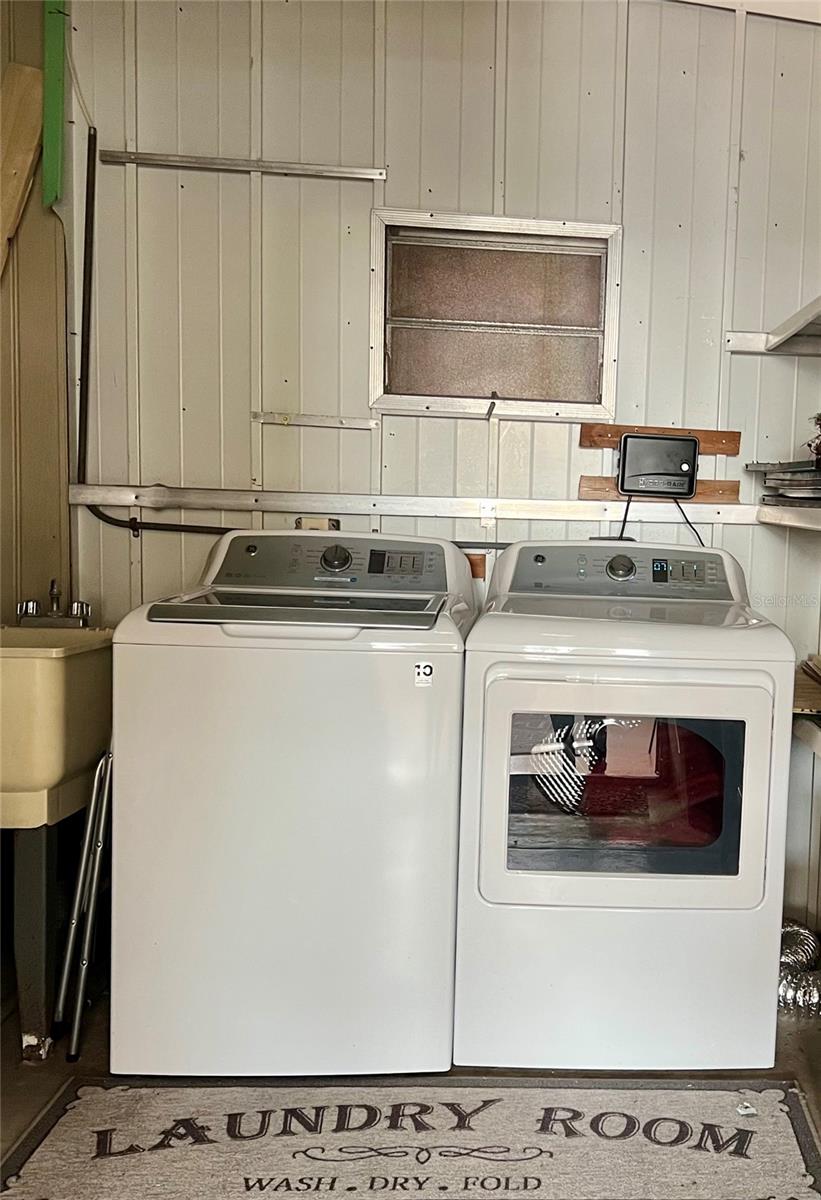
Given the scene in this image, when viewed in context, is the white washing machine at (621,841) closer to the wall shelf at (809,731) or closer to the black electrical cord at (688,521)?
the wall shelf at (809,731)

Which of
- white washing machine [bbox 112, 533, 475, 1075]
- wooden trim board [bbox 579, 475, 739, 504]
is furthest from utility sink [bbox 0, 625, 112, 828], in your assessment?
wooden trim board [bbox 579, 475, 739, 504]

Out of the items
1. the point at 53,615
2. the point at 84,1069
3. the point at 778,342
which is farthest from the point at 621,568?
the point at 84,1069

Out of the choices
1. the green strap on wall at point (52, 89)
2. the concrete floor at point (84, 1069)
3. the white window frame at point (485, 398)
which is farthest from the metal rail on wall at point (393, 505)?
the concrete floor at point (84, 1069)

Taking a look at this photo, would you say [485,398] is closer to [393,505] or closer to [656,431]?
[393,505]

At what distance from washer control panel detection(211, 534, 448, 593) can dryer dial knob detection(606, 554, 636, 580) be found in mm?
432

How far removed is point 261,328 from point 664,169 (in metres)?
1.28

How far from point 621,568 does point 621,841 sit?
0.72m

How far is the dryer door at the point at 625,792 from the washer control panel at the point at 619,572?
0.47m

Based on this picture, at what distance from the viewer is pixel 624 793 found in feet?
6.23

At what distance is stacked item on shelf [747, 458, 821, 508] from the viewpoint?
2219mm

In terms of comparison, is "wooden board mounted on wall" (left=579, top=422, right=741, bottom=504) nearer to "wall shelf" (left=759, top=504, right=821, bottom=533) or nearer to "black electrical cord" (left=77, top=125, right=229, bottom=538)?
"wall shelf" (left=759, top=504, right=821, bottom=533)

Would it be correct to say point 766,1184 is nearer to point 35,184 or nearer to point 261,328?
point 261,328

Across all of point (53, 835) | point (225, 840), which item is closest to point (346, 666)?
point (225, 840)

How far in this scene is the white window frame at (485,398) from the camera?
252 centimetres
